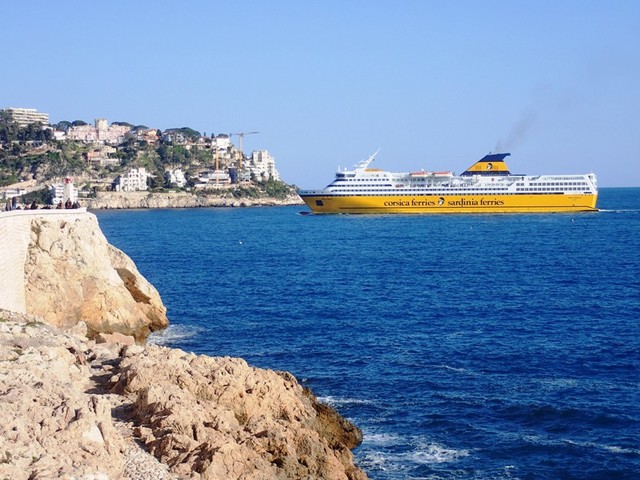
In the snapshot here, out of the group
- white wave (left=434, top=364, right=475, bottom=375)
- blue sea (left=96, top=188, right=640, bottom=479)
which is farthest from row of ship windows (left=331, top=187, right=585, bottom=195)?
white wave (left=434, top=364, right=475, bottom=375)

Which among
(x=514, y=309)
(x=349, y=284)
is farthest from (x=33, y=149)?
(x=514, y=309)

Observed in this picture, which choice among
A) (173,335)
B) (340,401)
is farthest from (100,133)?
(340,401)

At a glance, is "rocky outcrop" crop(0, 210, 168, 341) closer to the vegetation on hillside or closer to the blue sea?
A: the blue sea

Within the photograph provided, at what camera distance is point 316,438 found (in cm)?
1121

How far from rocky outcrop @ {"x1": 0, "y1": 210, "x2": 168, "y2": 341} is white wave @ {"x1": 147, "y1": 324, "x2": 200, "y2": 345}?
308 mm

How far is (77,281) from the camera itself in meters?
20.1

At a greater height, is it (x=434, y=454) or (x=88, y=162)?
(x=88, y=162)

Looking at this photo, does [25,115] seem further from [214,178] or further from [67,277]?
[67,277]

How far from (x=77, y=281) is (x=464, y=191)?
61.2m

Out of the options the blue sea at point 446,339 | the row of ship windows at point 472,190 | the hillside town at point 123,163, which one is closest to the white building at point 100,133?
the hillside town at point 123,163

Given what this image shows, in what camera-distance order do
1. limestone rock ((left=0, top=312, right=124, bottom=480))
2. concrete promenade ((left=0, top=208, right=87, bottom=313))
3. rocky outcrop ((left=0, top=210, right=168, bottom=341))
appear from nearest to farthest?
limestone rock ((left=0, top=312, right=124, bottom=480)) < concrete promenade ((left=0, top=208, right=87, bottom=313)) < rocky outcrop ((left=0, top=210, right=168, bottom=341))

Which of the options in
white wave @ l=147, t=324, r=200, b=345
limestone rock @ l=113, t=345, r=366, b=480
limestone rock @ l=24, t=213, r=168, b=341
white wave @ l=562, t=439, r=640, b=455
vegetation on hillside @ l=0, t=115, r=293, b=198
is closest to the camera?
limestone rock @ l=113, t=345, r=366, b=480

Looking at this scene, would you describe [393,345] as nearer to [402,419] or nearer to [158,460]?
[402,419]

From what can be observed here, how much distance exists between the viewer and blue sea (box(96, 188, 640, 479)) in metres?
13.2
